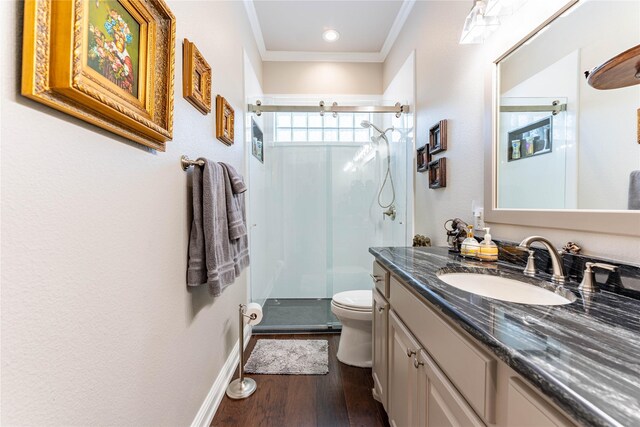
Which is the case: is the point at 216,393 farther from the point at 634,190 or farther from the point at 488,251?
the point at 634,190

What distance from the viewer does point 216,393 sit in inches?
57.6

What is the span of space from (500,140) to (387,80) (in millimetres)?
2022

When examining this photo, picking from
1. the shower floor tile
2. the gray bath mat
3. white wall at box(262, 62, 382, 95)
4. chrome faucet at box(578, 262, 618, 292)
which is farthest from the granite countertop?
white wall at box(262, 62, 382, 95)

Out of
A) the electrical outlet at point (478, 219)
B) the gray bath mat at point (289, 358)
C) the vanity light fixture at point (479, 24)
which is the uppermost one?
the vanity light fixture at point (479, 24)

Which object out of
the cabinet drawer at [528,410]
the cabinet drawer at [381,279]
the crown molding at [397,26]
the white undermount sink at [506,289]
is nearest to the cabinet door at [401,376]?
the cabinet drawer at [381,279]

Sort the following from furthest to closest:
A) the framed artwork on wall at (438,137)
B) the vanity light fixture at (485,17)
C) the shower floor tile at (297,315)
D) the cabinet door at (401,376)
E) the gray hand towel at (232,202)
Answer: the shower floor tile at (297,315) → the framed artwork on wall at (438,137) → the gray hand towel at (232,202) → the vanity light fixture at (485,17) → the cabinet door at (401,376)

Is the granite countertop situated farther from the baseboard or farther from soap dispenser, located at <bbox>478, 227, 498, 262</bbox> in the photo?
the baseboard

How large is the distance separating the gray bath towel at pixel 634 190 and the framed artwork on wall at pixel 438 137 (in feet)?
3.25

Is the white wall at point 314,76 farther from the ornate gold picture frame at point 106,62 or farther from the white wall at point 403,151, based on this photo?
the ornate gold picture frame at point 106,62

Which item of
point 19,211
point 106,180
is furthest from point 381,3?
point 19,211

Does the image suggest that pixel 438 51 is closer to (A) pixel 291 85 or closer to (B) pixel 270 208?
(A) pixel 291 85

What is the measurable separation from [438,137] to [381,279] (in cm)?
102

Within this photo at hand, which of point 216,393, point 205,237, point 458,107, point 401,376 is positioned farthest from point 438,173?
point 216,393

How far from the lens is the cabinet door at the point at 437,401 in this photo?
630mm
